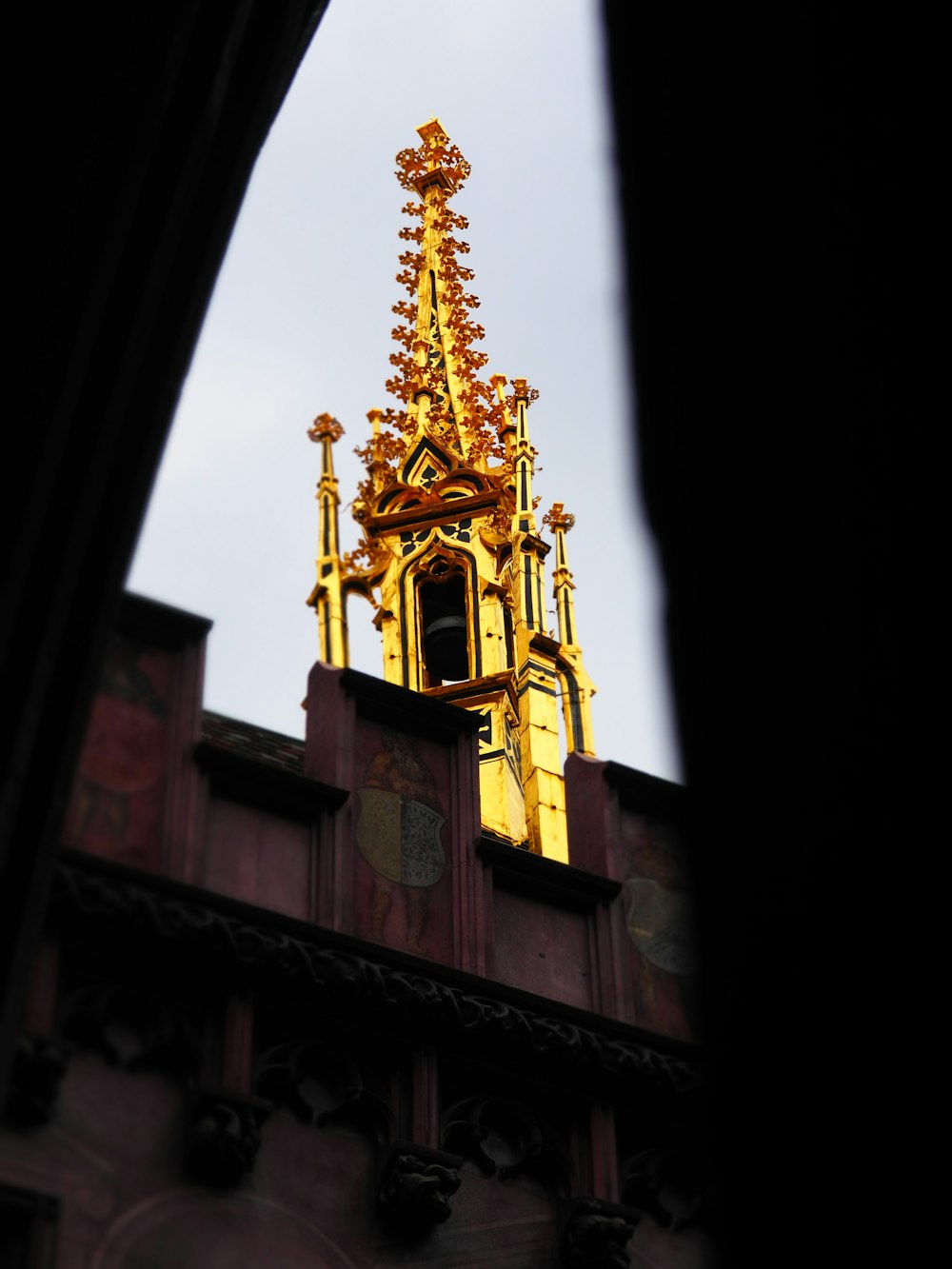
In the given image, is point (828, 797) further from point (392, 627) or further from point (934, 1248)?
point (392, 627)

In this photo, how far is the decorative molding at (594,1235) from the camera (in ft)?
31.2

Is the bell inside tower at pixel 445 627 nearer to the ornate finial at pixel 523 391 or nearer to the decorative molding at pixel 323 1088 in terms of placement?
the ornate finial at pixel 523 391

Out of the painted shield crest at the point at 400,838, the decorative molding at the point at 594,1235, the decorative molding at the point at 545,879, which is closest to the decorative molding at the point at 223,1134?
the decorative molding at the point at 594,1235

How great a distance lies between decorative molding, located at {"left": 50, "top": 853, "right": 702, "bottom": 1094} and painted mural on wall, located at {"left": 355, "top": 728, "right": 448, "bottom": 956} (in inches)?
15.5

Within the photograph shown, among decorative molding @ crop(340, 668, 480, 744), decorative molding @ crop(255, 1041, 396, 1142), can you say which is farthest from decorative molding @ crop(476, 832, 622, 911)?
decorative molding @ crop(255, 1041, 396, 1142)

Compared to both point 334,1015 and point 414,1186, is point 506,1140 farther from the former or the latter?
point 334,1015

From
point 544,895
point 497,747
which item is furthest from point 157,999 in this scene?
point 497,747

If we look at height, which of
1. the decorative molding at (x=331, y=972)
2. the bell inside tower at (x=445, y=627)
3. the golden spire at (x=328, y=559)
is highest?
the bell inside tower at (x=445, y=627)

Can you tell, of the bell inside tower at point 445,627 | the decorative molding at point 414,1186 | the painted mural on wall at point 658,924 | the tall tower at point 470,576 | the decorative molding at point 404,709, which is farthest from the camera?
the bell inside tower at point 445,627

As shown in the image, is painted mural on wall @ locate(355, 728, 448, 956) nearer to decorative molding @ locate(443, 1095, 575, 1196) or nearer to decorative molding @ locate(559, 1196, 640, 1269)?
decorative molding @ locate(443, 1095, 575, 1196)

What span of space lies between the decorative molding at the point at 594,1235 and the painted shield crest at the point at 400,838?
166 centimetres

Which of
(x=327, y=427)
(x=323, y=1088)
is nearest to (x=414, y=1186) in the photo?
(x=323, y=1088)

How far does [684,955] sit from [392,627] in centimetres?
961

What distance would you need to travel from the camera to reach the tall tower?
18.6 meters
